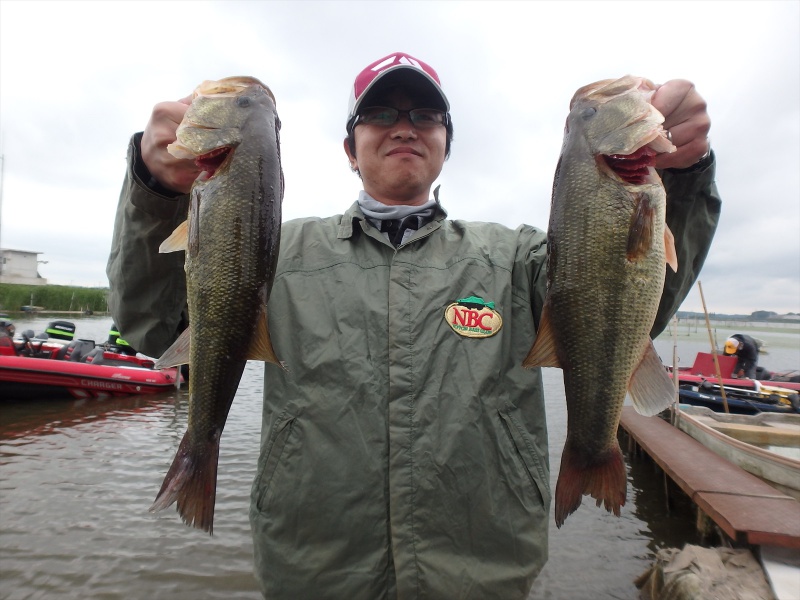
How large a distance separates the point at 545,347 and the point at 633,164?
898 millimetres

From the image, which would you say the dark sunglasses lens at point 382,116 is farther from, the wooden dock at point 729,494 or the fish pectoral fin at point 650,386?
the wooden dock at point 729,494

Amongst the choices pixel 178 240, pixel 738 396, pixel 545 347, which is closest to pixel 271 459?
pixel 178 240

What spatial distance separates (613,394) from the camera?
89.7 inches

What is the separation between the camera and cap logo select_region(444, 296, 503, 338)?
2316mm

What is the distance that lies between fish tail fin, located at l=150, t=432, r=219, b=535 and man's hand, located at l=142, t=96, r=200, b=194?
113 centimetres

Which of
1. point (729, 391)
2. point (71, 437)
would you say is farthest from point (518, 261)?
point (729, 391)

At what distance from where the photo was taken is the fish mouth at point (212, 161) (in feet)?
7.17

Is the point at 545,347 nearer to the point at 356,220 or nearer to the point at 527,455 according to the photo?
the point at 527,455

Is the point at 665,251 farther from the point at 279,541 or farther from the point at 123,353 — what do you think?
the point at 123,353

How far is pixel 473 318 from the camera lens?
2.34m

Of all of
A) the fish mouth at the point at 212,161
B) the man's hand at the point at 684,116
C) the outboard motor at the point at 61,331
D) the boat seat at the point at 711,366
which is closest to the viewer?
the man's hand at the point at 684,116

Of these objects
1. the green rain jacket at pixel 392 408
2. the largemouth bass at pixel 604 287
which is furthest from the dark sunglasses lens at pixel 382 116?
the largemouth bass at pixel 604 287

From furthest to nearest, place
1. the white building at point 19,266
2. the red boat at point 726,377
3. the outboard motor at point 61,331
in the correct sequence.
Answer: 1. the white building at point 19,266
2. the outboard motor at point 61,331
3. the red boat at point 726,377

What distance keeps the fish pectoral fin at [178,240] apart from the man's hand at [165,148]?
22cm
